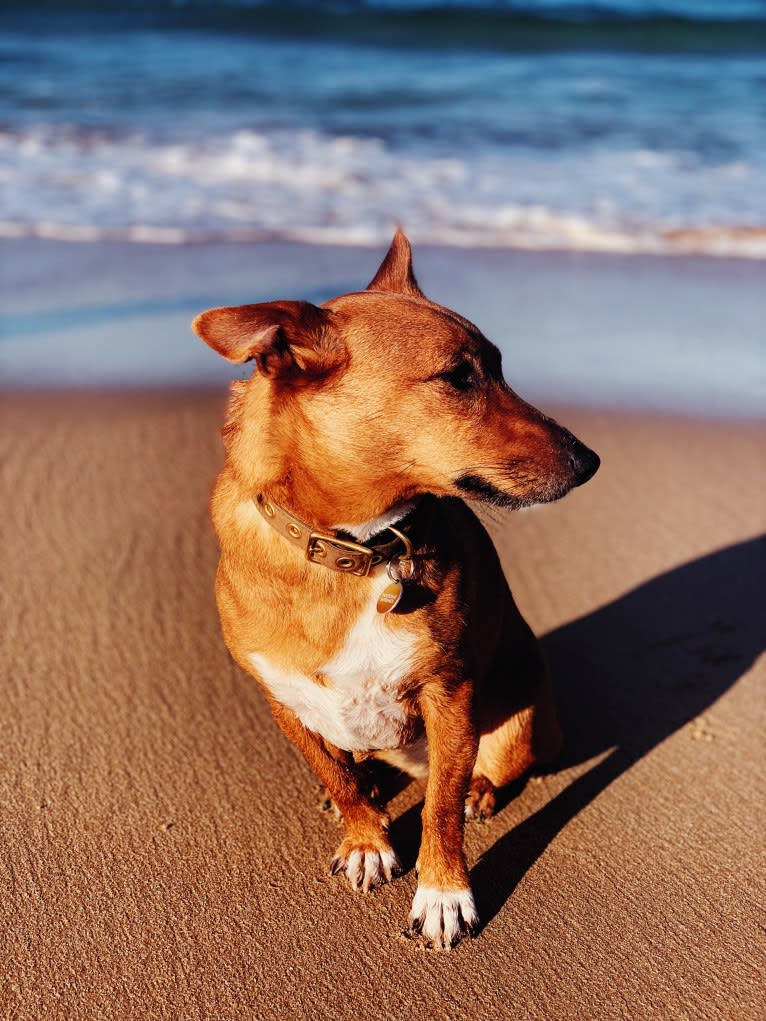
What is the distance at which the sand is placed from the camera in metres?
2.35

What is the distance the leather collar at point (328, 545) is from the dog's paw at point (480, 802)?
2.83 ft

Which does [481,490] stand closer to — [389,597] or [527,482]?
[527,482]

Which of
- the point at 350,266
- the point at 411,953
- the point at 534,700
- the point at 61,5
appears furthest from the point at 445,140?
the point at 61,5

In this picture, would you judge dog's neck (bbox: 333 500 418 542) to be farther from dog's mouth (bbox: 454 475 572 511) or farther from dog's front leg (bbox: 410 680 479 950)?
dog's front leg (bbox: 410 680 479 950)

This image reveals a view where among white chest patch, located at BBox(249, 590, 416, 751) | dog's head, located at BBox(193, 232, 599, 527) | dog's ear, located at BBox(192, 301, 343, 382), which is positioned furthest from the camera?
white chest patch, located at BBox(249, 590, 416, 751)

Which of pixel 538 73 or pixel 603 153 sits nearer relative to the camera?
pixel 603 153

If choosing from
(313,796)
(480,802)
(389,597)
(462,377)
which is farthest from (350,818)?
(462,377)

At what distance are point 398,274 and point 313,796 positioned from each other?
4.71 feet

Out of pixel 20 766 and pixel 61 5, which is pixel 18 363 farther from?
pixel 61 5

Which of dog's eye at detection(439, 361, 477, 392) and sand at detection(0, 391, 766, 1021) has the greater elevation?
dog's eye at detection(439, 361, 477, 392)

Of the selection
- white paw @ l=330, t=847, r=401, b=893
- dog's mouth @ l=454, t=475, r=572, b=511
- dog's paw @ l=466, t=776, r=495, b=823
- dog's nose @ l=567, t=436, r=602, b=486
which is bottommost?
dog's paw @ l=466, t=776, r=495, b=823

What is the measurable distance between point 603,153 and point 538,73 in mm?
4195

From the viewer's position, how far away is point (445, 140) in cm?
1013

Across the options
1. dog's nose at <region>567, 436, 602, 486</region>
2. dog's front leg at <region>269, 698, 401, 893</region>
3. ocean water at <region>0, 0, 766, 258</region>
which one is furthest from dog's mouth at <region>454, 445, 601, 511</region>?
ocean water at <region>0, 0, 766, 258</region>
